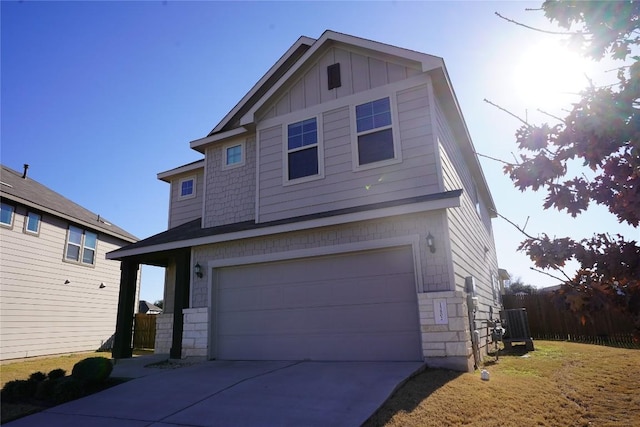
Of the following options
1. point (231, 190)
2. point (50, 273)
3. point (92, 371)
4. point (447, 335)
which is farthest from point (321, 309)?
point (50, 273)

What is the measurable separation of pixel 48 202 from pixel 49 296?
3.69 metres

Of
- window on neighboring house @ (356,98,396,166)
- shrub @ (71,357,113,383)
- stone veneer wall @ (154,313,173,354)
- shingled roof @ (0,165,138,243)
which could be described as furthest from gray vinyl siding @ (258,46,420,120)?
shingled roof @ (0,165,138,243)

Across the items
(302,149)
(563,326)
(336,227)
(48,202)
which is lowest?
(563,326)

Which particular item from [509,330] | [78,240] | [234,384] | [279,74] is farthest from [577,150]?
[78,240]

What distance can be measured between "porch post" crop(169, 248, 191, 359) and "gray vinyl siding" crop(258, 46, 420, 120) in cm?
422

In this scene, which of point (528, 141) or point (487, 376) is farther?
point (487, 376)

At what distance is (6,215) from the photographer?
45.8 ft

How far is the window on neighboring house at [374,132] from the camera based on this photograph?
8.75 metres

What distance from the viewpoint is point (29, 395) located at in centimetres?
700

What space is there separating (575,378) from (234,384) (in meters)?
5.87

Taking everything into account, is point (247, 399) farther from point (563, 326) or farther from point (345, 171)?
point (563, 326)

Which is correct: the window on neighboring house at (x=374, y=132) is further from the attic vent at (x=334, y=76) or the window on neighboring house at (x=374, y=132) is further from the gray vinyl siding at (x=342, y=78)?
the attic vent at (x=334, y=76)

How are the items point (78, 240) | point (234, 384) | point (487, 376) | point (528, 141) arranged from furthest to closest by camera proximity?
point (78, 240)
point (234, 384)
point (487, 376)
point (528, 141)

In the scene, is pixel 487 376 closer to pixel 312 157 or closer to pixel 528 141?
pixel 528 141
